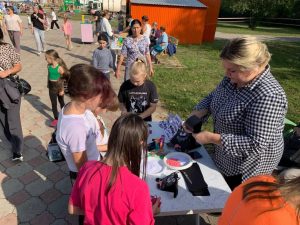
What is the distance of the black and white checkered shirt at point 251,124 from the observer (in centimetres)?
214

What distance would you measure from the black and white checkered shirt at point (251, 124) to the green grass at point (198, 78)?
135 inches

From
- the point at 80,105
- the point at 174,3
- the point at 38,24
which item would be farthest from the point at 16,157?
the point at 174,3

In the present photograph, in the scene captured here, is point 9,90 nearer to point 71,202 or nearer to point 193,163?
point 71,202

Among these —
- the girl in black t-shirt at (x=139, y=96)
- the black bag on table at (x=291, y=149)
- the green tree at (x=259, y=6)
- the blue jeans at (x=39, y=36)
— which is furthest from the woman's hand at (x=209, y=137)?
the green tree at (x=259, y=6)

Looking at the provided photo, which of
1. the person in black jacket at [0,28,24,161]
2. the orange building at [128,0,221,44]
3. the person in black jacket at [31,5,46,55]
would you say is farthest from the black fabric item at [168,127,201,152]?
the orange building at [128,0,221,44]

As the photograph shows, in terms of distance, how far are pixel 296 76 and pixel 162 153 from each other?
897 cm

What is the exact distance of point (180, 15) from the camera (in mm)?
15266

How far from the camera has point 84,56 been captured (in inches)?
441

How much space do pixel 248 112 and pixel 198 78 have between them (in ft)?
22.6

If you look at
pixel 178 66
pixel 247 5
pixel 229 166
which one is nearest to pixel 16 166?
pixel 229 166

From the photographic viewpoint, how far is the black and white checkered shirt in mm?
2141

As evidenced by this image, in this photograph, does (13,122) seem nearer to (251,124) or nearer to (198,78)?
(251,124)

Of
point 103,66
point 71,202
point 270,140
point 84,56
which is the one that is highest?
point 270,140

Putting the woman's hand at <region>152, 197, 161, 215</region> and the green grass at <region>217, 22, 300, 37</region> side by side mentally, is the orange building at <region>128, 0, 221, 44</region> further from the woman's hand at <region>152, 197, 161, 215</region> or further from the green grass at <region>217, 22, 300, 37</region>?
the woman's hand at <region>152, 197, 161, 215</region>
